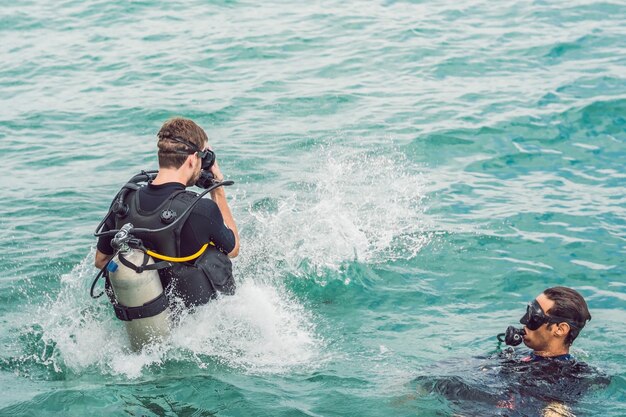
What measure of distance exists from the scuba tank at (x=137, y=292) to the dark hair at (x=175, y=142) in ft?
1.78

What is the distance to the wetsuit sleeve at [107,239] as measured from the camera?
6070 millimetres

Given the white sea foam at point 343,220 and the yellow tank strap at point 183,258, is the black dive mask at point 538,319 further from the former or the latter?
the white sea foam at point 343,220

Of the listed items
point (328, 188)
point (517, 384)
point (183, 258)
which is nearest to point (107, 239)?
point (183, 258)

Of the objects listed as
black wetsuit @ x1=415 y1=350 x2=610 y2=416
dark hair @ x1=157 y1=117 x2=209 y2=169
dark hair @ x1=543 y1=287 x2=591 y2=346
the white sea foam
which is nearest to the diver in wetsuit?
dark hair @ x1=157 y1=117 x2=209 y2=169

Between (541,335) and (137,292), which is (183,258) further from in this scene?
(541,335)

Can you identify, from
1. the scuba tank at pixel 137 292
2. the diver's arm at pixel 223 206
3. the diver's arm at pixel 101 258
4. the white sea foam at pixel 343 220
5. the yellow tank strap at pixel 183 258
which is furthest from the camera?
the white sea foam at pixel 343 220

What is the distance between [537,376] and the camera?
6.00 meters

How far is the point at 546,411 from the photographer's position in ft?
18.8

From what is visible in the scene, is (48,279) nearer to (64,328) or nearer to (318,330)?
(64,328)

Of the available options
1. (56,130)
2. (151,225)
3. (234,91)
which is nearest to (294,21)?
(234,91)

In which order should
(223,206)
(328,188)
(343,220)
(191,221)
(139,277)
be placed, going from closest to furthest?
(139,277) → (191,221) → (223,206) → (343,220) → (328,188)

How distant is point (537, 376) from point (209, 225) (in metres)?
2.50

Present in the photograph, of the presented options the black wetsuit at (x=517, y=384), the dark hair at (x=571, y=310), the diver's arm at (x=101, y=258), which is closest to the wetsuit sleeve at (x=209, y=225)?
the diver's arm at (x=101, y=258)

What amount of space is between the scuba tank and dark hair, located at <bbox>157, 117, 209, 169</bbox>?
0.54m
